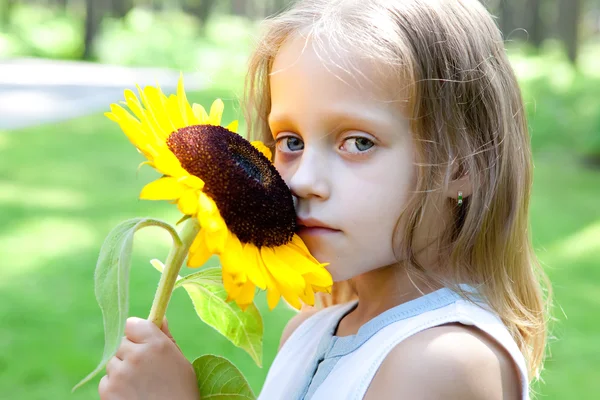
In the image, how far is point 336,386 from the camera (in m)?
1.60

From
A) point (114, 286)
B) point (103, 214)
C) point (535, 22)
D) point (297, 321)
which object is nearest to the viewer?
point (114, 286)

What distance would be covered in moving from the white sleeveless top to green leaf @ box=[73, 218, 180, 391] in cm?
Answer: 55

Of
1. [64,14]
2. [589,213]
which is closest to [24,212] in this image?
[589,213]

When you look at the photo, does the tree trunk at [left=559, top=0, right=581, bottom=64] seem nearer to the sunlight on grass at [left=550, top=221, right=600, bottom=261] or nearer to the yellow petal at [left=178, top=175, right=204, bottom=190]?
the sunlight on grass at [left=550, top=221, right=600, bottom=261]

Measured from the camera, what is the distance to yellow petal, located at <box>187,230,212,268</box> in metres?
1.20

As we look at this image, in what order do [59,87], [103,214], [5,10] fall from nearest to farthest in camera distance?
[103,214]
[59,87]
[5,10]

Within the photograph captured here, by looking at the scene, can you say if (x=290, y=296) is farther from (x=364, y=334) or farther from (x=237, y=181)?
(x=364, y=334)

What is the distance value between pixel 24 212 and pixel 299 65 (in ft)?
17.4

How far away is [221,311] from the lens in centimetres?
151

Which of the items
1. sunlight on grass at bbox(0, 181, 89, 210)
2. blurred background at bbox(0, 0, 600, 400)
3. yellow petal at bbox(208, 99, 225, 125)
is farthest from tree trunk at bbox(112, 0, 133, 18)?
yellow petal at bbox(208, 99, 225, 125)

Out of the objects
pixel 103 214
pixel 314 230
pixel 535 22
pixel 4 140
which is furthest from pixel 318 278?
pixel 535 22

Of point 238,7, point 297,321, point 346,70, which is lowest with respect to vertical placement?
point 238,7

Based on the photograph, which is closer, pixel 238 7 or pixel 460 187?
pixel 460 187

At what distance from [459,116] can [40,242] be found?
4.58 meters
